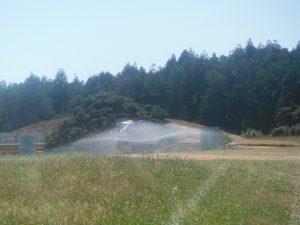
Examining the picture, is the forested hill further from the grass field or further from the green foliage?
the grass field

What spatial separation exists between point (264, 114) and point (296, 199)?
211 feet

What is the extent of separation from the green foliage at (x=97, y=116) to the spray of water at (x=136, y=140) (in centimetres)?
240

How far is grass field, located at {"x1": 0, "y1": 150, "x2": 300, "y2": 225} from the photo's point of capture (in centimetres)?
1183

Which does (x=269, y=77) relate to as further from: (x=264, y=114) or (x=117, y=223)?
(x=117, y=223)

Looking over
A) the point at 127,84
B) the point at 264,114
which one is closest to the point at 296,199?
the point at 264,114

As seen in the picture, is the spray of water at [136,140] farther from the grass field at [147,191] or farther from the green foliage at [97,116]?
the grass field at [147,191]

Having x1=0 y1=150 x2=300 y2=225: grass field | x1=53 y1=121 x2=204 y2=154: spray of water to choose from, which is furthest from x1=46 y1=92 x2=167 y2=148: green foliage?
x1=0 y1=150 x2=300 y2=225: grass field

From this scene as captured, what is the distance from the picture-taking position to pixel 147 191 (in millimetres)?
14383

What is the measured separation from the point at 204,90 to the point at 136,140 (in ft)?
181

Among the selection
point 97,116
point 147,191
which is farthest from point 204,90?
point 147,191

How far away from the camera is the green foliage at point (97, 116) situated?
44.0 m

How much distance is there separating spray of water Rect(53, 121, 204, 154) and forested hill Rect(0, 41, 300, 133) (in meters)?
21.8

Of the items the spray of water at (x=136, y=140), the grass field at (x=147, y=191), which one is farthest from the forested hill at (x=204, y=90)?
the grass field at (x=147, y=191)

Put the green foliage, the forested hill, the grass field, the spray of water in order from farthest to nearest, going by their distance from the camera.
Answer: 1. the forested hill
2. the green foliage
3. the spray of water
4. the grass field
